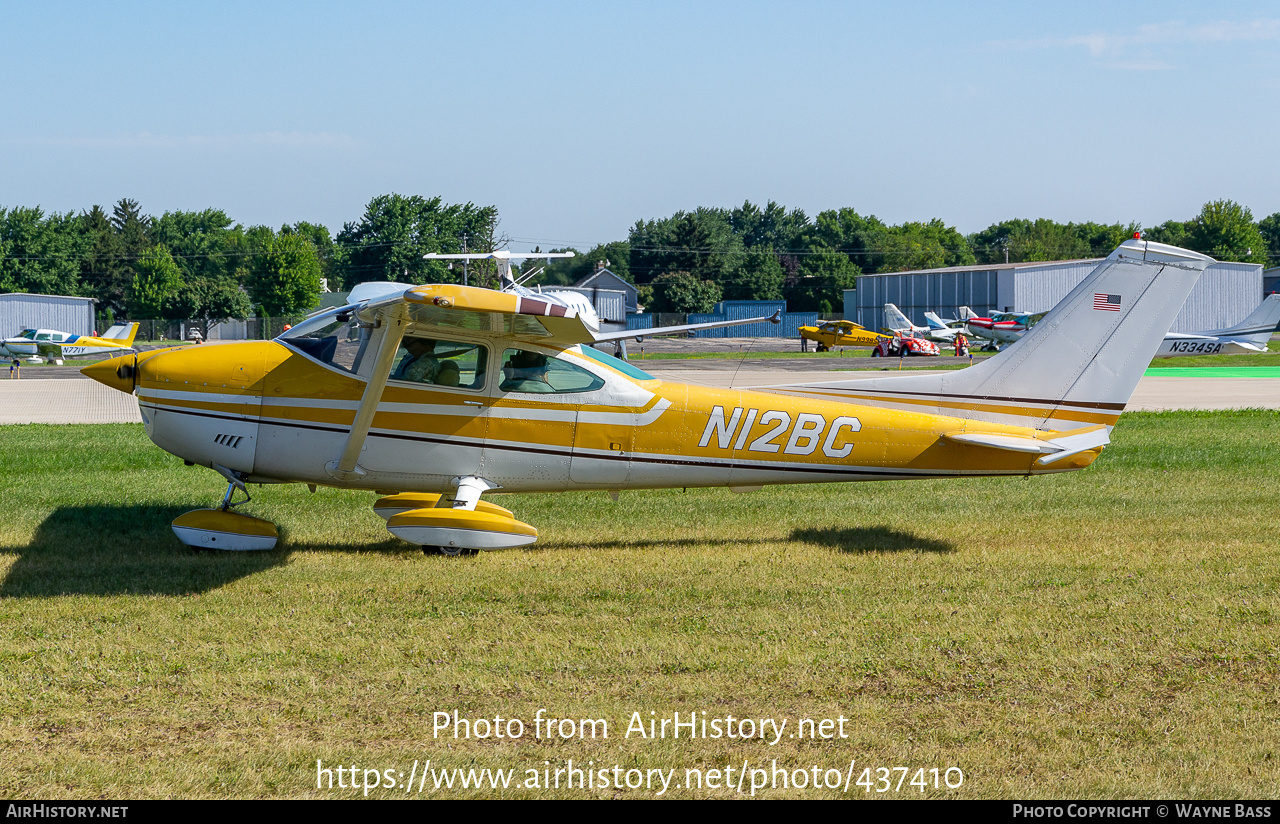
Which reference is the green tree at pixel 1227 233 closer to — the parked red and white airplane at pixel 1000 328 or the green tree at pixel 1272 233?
the green tree at pixel 1272 233

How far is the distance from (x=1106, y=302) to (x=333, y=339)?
626 cm

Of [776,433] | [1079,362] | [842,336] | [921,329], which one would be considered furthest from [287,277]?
[1079,362]

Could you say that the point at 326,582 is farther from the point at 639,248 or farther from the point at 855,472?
the point at 639,248

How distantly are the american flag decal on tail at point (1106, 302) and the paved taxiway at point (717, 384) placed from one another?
8230 millimetres

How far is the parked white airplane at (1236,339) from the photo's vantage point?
38.8 metres

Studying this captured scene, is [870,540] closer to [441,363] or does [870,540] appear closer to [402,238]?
[441,363]

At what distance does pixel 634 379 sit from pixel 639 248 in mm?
99884

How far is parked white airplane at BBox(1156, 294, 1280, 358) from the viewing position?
38.8m

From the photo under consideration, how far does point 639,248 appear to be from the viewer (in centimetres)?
10681

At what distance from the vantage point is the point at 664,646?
19.3 feet

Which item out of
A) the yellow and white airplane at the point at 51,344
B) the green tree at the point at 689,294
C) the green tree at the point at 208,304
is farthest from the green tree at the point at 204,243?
the yellow and white airplane at the point at 51,344

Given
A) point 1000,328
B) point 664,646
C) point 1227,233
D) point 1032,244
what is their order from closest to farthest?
point 664,646 < point 1000,328 < point 1227,233 < point 1032,244

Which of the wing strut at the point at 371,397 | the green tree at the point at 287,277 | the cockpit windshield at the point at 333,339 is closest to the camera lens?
the wing strut at the point at 371,397
